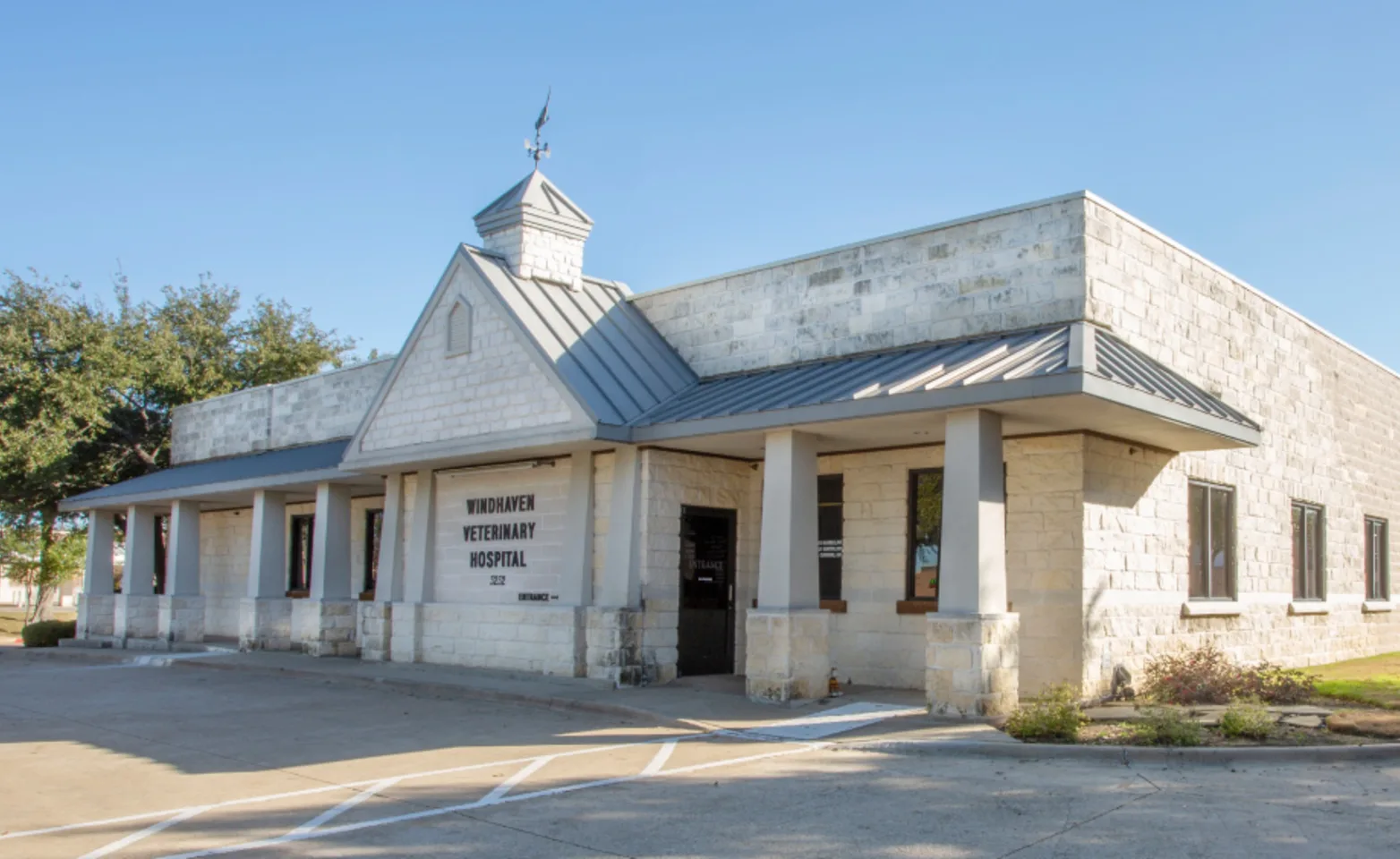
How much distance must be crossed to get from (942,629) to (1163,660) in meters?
3.99

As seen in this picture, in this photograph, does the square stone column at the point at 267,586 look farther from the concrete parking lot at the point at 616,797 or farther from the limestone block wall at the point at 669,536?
the limestone block wall at the point at 669,536

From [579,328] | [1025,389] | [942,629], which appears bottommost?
[942,629]

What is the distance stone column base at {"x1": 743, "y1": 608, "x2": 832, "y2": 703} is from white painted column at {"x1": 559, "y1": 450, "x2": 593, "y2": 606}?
336 centimetres

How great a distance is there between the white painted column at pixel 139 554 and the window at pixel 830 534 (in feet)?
62.3

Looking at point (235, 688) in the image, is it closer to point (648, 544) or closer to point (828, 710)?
point (648, 544)

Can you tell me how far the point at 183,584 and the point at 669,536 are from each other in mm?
15281

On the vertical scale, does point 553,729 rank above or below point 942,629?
below

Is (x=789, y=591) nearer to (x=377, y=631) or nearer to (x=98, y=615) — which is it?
(x=377, y=631)

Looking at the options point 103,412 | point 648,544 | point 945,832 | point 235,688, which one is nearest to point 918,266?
point 648,544

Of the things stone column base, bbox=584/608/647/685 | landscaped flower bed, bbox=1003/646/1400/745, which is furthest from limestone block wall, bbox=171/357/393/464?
landscaped flower bed, bbox=1003/646/1400/745

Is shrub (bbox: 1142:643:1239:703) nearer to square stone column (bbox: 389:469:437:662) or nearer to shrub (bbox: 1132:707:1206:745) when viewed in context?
shrub (bbox: 1132:707:1206:745)

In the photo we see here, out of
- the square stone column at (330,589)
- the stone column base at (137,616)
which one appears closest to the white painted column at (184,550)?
the stone column base at (137,616)

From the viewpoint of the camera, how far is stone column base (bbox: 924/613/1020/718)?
12133mm

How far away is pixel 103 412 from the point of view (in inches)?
1272
